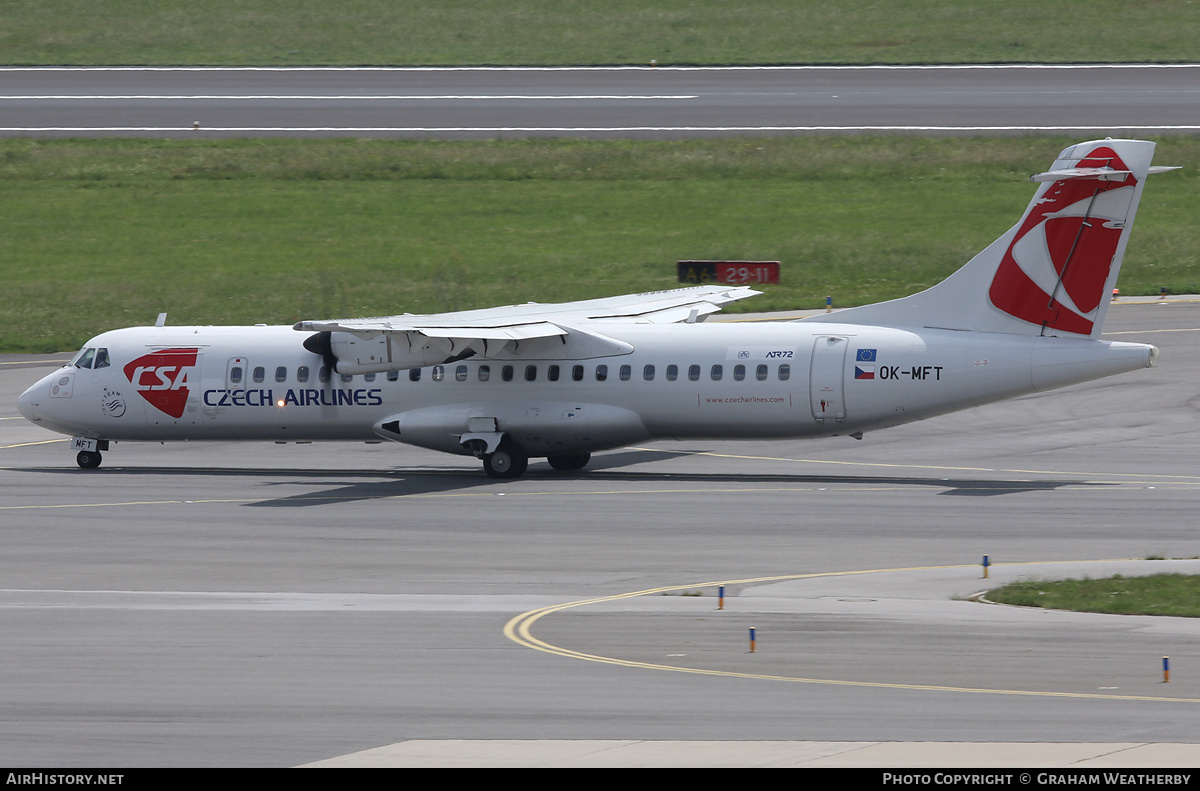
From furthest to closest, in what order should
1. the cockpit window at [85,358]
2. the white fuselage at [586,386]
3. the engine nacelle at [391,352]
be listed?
the cockpit window at [85,358] → the engine nacelle at [391,352] → the white fuselage at [586,386]

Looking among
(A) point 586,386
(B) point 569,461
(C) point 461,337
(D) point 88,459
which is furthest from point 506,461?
(D) point 88,459

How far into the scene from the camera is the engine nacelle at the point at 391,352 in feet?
107

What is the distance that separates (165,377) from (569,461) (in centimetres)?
949

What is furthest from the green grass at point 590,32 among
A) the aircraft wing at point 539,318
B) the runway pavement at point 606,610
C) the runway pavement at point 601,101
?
the runway pavement at point 606,610

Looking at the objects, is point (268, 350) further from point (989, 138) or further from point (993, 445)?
point (989, 138)

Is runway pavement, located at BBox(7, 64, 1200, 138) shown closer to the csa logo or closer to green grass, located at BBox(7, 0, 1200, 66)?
green grass, located at BBox(7, 0, 1200, 66)

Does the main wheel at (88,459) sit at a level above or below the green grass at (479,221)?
below

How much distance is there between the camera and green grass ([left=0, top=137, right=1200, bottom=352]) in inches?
2314

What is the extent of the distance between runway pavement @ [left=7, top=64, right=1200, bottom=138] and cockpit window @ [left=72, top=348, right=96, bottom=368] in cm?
3593

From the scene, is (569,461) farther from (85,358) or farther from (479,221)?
(479,221)

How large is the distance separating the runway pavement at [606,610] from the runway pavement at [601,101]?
34.2 metres

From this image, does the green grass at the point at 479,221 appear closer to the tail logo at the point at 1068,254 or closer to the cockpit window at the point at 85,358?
the cockpit window at the point at 85,358

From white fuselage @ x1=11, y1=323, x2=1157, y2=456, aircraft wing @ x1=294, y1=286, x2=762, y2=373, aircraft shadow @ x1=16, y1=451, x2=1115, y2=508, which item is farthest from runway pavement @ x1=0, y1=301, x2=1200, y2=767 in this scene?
aircraft wing @ x1=294, y1=286, x2=762, y2=373

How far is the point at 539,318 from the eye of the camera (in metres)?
34.8
